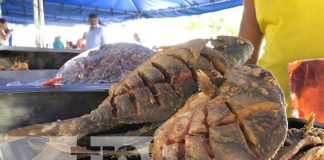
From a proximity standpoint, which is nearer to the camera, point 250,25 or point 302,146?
point 302,146

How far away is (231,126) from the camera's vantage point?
59 centimetres

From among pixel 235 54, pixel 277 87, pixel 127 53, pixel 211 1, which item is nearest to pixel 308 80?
pixel 235 54

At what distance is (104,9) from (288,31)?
10.3 metres

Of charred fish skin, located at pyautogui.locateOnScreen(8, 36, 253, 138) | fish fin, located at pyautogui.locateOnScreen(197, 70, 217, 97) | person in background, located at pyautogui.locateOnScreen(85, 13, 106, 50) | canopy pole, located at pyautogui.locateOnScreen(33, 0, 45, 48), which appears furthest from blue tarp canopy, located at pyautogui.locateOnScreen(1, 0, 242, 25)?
fish fin, located at pyautogui.locateOnScreen(197, 70, 217, 97)

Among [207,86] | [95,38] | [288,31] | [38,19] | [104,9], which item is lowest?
[207,86]

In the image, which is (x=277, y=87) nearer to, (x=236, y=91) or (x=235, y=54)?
(x=236, y=91)

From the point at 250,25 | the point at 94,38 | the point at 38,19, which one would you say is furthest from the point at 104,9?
the point at 250,25

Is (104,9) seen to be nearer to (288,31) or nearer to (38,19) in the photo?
(38,19)

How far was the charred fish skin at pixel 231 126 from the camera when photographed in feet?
1.90

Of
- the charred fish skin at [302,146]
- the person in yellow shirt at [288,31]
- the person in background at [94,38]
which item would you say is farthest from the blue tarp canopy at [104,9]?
the charred fish skin at [302,146]

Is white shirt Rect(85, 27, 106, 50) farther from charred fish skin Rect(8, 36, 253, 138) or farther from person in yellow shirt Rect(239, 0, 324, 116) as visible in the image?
charred fish skin Rect(8, 36, 253, 138)

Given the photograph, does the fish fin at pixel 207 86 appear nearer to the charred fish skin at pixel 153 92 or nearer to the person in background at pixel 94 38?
the charred fish skin at pixel 153 92

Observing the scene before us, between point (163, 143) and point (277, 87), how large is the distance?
191 mm

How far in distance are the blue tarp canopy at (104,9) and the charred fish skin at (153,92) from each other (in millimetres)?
9156
